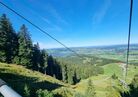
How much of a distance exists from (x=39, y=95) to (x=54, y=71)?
211 ft

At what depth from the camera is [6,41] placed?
6531 cm

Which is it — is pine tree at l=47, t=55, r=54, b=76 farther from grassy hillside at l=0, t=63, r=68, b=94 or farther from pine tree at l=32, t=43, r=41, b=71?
grassy hillside at l=0, t=63, r=68, b=94

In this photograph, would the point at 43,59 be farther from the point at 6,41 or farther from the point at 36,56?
the point at 6,41

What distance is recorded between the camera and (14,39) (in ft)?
231

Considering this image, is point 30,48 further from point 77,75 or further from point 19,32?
point 77,75

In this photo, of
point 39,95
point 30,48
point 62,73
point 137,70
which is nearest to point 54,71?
point 62,73

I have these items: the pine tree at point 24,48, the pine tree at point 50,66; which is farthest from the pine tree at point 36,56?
the pine tree at point 50,66

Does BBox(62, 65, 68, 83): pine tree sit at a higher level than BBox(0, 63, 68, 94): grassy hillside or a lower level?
lower

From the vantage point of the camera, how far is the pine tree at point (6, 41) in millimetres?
64688

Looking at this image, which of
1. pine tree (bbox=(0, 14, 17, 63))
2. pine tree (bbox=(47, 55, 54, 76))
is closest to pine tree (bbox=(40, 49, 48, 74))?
pine tree (bbox=(47, 55, 54, 76))

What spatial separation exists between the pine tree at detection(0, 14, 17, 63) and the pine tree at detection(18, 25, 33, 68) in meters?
2.14

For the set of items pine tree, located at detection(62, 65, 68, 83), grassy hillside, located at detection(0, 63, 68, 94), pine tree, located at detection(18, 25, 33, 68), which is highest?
pine tree, located at detection(18, 25, 33, 68)

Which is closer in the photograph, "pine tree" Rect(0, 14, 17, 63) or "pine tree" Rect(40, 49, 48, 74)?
"pine tree" Rect(0, 14, 17, 63)

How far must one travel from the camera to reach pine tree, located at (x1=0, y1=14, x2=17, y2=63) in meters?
64.7
